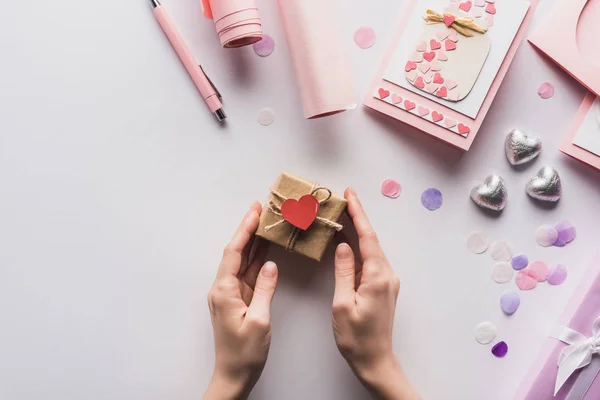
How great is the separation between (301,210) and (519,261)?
40 cm

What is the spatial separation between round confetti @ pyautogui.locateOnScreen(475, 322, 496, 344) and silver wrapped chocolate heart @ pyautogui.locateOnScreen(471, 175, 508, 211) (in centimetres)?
20

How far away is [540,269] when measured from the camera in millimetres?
859

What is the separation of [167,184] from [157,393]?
0.35 meters

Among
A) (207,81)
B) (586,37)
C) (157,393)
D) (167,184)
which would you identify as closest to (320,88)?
(207,81)

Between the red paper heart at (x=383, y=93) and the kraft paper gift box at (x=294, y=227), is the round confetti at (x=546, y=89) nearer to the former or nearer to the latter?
the red paper heart at (x=383, y=93)

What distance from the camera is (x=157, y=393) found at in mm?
840

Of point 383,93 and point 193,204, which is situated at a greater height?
point 383,93

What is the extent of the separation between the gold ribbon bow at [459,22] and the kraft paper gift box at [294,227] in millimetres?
320

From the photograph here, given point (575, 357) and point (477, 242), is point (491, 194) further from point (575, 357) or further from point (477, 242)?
point (575, 357)

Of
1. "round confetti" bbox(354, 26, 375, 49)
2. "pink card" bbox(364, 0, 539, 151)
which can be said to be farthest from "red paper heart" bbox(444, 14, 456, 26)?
"round confetti" bbox(354, 26, 375, 49)

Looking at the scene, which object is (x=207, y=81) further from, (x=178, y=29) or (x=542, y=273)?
(x=542, y=273)

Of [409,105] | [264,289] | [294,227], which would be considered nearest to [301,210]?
[294,227]

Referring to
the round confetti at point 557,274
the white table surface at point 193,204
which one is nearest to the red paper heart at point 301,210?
the white table surface at point 193,204

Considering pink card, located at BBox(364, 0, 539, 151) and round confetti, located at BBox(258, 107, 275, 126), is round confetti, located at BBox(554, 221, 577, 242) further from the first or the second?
round confetti, located at BBox(258, 107, 275, 126)
